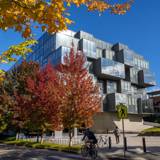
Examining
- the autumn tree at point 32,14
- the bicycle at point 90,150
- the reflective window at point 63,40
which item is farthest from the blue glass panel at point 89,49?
the autumn tree at point 32,14

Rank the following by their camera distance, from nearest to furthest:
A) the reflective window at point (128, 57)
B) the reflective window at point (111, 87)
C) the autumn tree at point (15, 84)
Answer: the autumn tree at point (15, 84) → the reflective window at point (111, 87) → the reflective window at point (128, 57)

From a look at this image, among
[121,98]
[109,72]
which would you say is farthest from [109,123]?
[109,72]

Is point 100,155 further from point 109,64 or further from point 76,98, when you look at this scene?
point 109,64

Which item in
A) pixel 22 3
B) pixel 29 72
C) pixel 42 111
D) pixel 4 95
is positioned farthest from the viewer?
pixel 29 72

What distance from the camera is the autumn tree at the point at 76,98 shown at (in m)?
18.9

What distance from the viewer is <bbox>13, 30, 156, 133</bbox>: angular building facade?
5469 cm

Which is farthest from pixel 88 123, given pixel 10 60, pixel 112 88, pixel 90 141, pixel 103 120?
pixel 112 88

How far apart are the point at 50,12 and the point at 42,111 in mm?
19219

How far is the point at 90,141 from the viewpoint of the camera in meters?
15.4

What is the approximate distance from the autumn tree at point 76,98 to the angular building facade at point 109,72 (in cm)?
3068

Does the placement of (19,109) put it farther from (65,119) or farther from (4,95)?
(65,119)

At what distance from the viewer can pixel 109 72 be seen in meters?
57.3

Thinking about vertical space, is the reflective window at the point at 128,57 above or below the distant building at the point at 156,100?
above

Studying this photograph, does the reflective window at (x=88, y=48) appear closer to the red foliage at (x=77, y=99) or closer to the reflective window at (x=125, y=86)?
the reflective window at (x=125, y=86)
